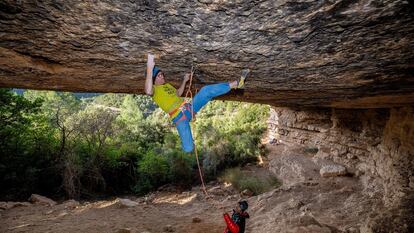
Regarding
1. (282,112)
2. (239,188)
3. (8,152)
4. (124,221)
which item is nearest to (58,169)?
(8,152)

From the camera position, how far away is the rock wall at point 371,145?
497cm

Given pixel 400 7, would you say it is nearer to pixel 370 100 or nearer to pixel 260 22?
pixel 260 22

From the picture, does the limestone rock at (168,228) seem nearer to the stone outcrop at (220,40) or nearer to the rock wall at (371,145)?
the stone outcrop at (220,40)

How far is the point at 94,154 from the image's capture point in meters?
12.7

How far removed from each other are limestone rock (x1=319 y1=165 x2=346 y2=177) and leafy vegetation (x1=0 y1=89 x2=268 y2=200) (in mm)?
6670

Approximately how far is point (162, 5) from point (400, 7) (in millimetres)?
2069

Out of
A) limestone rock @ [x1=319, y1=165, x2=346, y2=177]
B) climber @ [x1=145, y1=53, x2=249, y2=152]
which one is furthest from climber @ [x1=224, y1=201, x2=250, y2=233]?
limestone rock @ [x1=319, y1=165, x2=346, y2=177]

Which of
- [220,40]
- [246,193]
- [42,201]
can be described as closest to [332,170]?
[246,193]

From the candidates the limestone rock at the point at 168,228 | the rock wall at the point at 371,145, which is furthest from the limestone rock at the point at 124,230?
the rock wall at the point at 371,145

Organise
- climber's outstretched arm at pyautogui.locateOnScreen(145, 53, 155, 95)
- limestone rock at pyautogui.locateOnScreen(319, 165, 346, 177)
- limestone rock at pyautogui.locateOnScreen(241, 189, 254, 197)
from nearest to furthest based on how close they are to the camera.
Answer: climber's outstretched arm at pyautogui.locateOnScreen(145, 53, 155, 95) < limestone rock at pyautogui.locateOnScreen(319, 165, 346, 177) < limestone rock at pyautogui.locateOnScreen(241, 189, 254, 197)

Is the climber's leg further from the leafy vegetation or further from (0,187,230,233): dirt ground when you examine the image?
the leafy vegetation

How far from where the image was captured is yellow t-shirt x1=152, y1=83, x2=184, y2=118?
→ 13.9 ft

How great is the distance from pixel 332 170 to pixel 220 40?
614 cm

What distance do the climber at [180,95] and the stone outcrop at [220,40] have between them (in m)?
0.18
